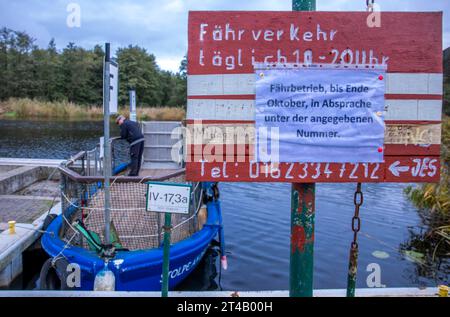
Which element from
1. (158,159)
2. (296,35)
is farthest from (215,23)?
(158,159)

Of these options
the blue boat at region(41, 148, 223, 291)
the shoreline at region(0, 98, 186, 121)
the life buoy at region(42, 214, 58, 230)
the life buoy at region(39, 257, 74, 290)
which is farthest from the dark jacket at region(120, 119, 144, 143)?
the shoreline at region(0, 98, 186, 121)

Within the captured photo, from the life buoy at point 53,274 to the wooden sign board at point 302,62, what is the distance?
3.28 metres

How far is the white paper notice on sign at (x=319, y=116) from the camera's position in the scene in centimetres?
330

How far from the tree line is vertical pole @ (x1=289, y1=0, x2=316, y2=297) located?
62.3 metres

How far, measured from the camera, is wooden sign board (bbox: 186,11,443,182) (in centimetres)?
327

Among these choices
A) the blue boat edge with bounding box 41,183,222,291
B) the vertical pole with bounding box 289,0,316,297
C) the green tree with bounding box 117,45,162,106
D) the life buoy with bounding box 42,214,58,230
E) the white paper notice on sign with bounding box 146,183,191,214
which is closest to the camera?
the vertical pole with bounding box 289,0,316,297

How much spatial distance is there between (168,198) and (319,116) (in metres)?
1.66

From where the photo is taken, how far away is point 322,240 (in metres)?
9.54

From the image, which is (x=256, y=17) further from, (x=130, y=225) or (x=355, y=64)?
(x=130, y=225)

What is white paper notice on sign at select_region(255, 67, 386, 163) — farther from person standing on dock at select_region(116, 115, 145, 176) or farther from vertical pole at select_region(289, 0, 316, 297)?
person standing on dock at select_region(116, 115, 145, 176)

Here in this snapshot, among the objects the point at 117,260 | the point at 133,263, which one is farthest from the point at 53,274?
the point at 133,263

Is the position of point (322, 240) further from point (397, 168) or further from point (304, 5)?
point (304, 5)

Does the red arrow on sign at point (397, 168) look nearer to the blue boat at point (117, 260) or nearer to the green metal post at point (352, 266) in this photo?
the green metal post at point (352, 266)

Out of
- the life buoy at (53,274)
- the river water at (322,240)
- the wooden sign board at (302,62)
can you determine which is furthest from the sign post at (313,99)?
the river water at (322,240)
